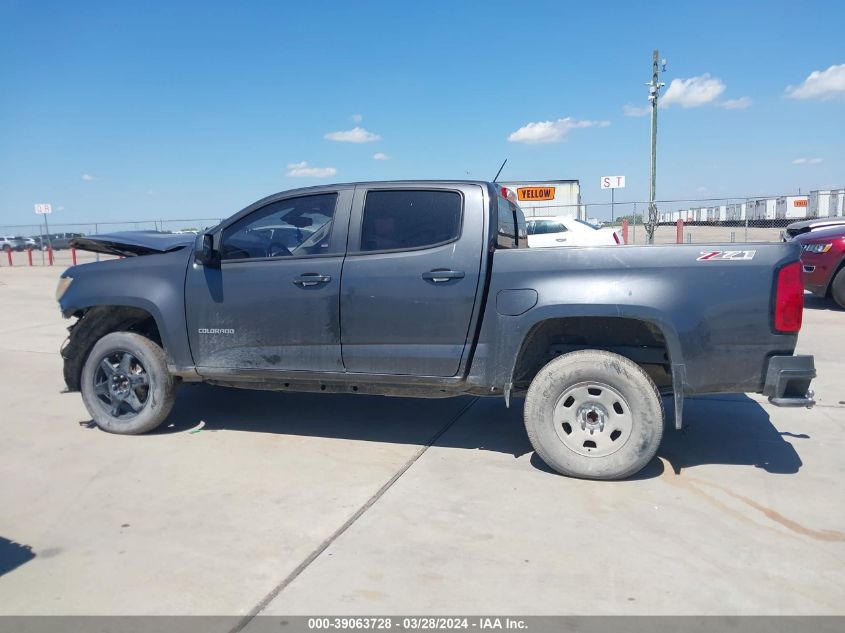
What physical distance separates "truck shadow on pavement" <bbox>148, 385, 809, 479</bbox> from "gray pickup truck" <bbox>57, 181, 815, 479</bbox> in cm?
52

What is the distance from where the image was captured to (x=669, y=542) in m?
3.44

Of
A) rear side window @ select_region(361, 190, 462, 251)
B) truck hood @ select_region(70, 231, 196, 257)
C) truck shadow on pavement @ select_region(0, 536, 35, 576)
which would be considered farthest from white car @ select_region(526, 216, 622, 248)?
truck shadow on pavement @ select_region(0, 536, 35, 576)

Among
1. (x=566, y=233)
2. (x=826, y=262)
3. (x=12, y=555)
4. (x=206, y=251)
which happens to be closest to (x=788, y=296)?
(x=206, y=251)

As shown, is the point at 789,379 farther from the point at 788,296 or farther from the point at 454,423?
the point at 454,423

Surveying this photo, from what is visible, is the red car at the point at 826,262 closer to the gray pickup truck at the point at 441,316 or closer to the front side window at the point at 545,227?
the front side window at the point at 545,227

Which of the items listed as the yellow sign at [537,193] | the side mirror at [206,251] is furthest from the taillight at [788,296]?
the yellow sign at [537,193]

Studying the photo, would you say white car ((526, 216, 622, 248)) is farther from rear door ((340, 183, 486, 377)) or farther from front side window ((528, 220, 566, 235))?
rear door ((340, 183, 486, 377))

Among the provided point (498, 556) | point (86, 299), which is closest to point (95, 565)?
point (498, 556)

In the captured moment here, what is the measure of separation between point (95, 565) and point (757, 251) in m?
3.97

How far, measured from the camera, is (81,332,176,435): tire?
5.15 metres

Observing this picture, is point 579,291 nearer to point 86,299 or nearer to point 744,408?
point 744,408

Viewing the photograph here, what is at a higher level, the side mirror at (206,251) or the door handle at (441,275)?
the side mirror at (206,251)

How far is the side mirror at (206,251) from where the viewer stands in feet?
15.9

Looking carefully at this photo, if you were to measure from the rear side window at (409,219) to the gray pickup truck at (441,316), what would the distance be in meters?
0.01
